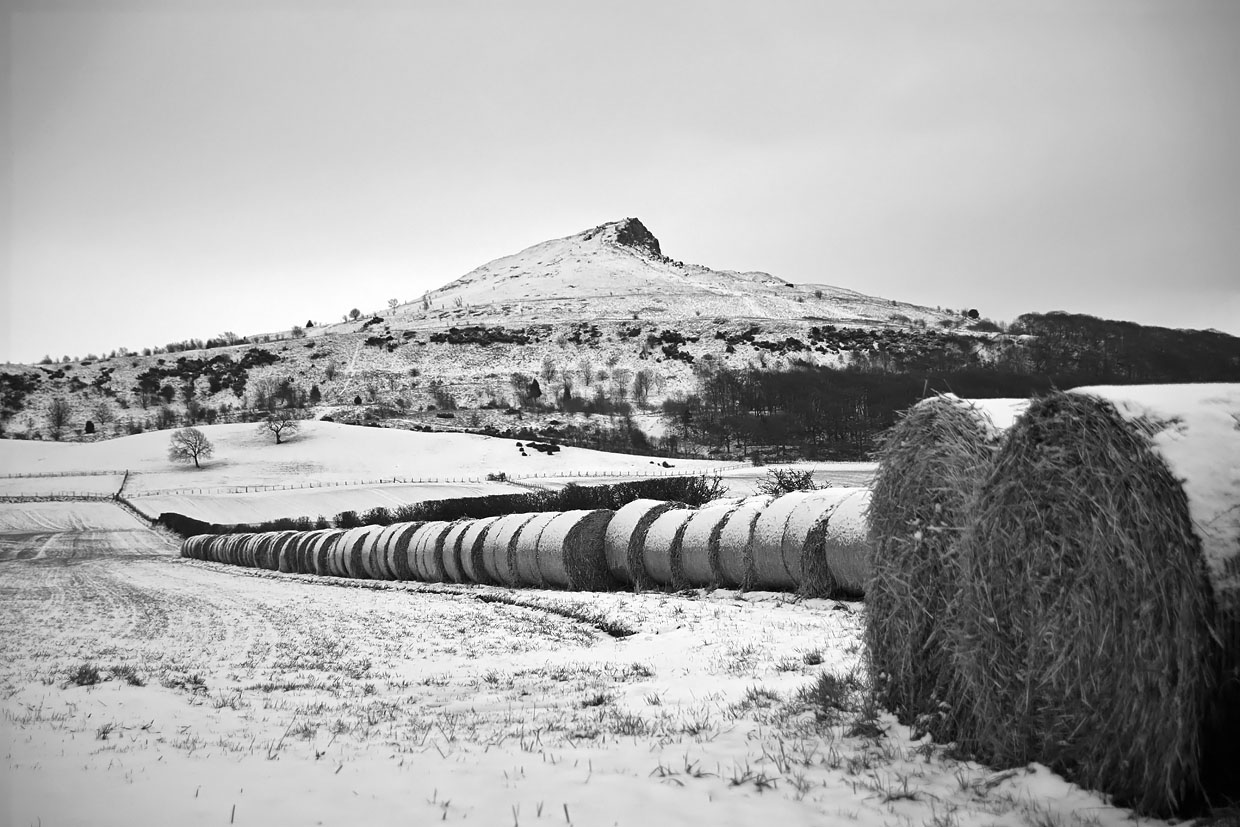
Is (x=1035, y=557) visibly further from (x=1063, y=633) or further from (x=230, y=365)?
(x=230, y=365)

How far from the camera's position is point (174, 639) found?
13.3 m

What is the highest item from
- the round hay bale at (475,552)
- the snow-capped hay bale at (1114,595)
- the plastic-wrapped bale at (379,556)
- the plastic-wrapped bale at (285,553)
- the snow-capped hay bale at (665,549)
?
the snow-capped hay bale at (1114,595)

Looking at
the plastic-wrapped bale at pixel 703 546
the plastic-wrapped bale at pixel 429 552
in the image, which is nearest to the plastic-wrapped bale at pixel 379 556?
the plastic-wrapped bale at pixel 429 552

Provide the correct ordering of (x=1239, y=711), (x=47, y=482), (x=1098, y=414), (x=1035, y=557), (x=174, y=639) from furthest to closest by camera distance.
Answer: (x=47, y=482) → (x=174, y=639) → (x=1035, y=557) → (x=1098, y=414) → (x=1239, y=711)

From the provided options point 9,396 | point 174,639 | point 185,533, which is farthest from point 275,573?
point 9,396

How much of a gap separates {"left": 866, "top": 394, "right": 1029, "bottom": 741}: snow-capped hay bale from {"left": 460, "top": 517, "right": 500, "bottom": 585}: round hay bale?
16.6m

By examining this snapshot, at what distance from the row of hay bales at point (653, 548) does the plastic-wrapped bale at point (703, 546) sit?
2 centimetres

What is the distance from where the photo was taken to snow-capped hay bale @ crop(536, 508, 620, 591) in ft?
62.5

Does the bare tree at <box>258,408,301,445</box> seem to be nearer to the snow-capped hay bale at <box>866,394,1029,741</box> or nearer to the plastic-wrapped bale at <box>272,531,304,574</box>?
the plastic-wrapped bale at <box>272,531,304,574</box>

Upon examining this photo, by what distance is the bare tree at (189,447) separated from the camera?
86.9 meters

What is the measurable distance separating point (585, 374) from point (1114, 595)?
422 feet

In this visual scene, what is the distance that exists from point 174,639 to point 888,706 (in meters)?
11.3

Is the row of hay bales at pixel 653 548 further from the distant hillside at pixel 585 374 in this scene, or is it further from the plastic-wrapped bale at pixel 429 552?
the distant hillside at pixel 585 374

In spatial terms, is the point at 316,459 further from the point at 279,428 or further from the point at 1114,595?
the point at 1114,595
